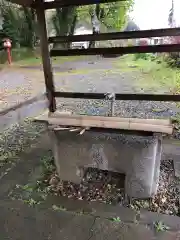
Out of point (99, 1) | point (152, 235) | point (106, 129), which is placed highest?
point (99, 1)

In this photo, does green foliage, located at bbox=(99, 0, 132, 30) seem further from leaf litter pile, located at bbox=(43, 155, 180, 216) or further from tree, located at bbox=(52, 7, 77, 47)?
leaf litter pile, located at bbox=(43, 155, 180, 216)

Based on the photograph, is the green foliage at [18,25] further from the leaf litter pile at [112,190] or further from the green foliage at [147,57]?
the leaf litter pile at [112,190]

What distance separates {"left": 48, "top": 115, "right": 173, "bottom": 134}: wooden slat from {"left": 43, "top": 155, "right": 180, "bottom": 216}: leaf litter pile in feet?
2.31

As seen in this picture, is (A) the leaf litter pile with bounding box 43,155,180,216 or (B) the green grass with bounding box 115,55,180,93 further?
(B) the green grass with bounding box 115,55,180,93

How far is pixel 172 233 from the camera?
1850mm

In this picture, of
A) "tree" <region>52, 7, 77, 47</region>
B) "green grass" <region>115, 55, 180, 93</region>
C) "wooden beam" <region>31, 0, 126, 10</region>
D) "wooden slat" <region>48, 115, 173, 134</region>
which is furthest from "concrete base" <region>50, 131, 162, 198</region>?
"tree" <region>52, 7, 77, 47</region>

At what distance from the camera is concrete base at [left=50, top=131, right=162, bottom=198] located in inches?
81.9

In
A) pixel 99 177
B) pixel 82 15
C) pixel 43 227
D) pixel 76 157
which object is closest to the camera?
pixel 43 227

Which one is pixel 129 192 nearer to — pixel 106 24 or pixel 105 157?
pixel 105 157

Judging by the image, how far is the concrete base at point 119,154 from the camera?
2080 millimetres

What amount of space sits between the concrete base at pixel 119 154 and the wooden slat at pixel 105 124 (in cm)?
9

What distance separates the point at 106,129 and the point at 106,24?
1798cm

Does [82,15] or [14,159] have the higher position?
[82,15]

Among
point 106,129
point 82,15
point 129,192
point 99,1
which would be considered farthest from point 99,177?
point 82,15
